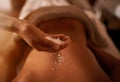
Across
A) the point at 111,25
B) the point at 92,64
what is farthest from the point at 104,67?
the point at 111,25

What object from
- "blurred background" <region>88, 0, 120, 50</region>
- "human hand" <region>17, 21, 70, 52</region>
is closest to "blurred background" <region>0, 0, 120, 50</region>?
"blurred background" <region>88, 0, 120, 50</region>

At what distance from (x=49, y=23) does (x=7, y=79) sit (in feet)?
0.82

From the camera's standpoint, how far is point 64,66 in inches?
27.3

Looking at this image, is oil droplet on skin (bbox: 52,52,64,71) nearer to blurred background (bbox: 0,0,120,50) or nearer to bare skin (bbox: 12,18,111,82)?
bare skin (bbox: 12,18,111,82)

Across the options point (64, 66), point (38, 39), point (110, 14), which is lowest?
point (110, 14)

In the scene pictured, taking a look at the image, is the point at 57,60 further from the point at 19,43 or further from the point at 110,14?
the point at 110,14

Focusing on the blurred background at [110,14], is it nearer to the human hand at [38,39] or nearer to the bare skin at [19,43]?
the bare skin at [19,43]

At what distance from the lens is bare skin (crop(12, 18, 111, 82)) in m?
0.65

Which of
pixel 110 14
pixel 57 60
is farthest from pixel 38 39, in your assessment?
pixel 110 14

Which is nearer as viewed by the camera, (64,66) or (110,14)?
Result: (64,66)

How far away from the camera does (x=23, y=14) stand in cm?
90

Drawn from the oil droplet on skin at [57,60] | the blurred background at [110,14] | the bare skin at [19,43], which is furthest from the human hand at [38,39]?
the blurred background at [110,14]

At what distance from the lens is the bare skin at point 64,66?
0.65 m

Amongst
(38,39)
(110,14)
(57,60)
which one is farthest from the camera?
(110,14)
